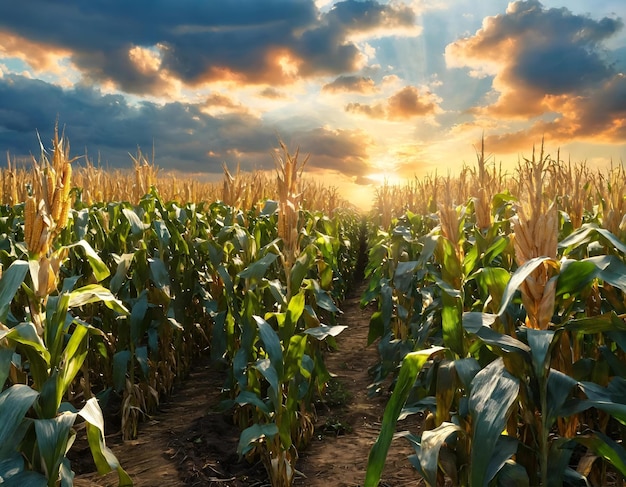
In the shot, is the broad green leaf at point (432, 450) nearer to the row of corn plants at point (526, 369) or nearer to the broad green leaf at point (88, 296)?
the row of corn plants at point (526, 369)

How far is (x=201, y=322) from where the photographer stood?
642 cm

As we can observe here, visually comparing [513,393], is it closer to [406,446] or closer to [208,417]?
[406,446]

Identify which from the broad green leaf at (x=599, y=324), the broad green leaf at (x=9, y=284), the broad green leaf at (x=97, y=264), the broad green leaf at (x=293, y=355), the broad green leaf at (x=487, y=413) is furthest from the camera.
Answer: the broad green leaf at (x=293, y=355)

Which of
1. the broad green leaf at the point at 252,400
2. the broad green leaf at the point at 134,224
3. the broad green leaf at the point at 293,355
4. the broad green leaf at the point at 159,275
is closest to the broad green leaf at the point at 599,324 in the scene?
the broad green leaf at the point at 293,355

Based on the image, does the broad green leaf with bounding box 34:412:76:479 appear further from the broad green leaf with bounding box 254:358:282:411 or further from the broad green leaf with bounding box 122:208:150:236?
the broad green leaf with bounding box 122:208:150:236

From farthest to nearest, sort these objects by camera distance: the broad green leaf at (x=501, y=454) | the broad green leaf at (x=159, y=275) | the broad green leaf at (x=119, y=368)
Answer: the broad green leaf at (x=159, y=275)
the broad green leaf at (x=119, y=368)
the broad green leaf at (x=501, y=454)

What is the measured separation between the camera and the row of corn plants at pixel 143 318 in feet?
7.54

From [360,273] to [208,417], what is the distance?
1120cm

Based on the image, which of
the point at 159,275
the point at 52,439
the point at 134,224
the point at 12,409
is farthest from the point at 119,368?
the point at 12,409

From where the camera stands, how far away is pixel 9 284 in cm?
226

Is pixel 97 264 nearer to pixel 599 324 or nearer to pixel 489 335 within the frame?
pixel 489 335

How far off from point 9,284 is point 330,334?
1.73 meters

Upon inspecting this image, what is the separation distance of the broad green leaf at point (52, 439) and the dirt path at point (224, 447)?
5.10ft

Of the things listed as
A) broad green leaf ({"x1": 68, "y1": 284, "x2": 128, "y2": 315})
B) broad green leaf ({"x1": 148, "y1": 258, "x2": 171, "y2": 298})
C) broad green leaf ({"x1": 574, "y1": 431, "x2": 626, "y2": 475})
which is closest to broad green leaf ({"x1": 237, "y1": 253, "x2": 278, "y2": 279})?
broad green leaf ({"x1": 148, "y1": 258, "x2": 171, "y2": 298})
